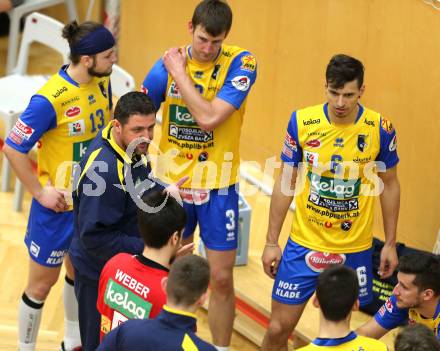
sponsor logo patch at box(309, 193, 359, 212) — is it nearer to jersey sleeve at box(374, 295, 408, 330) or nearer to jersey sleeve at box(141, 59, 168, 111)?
jersey sleeve at box(374, 295, 408, 330)

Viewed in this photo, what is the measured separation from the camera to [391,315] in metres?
5.36

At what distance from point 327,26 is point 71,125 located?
2.59 meters

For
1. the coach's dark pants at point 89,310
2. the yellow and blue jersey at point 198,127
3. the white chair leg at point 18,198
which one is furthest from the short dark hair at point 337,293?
the white chair leg at point 18,198

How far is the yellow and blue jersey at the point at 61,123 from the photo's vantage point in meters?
5.74

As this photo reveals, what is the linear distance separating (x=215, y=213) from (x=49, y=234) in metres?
0.99

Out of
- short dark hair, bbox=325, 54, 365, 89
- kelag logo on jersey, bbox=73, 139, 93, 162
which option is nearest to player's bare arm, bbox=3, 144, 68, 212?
kelag logo on jersey, bbox=73, 139, 93, 162

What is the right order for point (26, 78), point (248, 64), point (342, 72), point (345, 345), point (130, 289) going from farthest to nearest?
point (26, 78)
point (248, 64)
point (342, 72)
point (130, 289)
point (345, 345)

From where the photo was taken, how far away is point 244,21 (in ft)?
27.8

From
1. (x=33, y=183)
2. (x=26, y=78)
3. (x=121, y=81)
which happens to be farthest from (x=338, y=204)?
(x=26, y=78)

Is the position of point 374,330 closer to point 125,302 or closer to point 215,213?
point 215,213

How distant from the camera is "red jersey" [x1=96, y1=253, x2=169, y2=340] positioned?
14.7ft

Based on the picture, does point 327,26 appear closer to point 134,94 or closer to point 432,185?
point 432,185

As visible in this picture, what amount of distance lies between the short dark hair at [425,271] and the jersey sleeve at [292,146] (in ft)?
2.97

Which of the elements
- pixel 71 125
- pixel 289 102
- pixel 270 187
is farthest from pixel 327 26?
pixel 71 125
